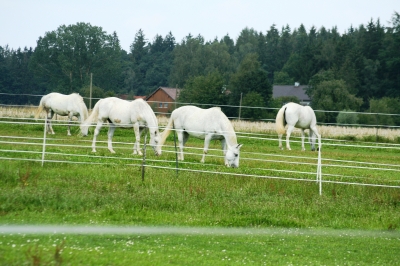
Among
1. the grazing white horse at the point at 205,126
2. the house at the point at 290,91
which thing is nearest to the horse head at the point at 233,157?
the grazing white horse at the point at 205,126

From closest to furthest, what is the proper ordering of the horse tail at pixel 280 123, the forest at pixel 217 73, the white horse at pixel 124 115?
the white horse at pixel 124 115, the horse tail at pixel 280 123, the forest at pixel 217 73

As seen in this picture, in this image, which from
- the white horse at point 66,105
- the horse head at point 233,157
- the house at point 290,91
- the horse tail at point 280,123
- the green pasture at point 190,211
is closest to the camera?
the green pasture at point 190,211

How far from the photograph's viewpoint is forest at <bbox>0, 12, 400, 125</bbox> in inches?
2205

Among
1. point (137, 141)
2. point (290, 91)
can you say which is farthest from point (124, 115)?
point (290, 91)

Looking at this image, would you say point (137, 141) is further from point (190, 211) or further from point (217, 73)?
point (217, 73)

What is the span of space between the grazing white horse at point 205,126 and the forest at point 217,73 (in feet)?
73.1

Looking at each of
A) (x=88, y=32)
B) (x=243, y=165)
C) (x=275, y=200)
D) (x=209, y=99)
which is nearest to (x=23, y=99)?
(x=88, y=32)

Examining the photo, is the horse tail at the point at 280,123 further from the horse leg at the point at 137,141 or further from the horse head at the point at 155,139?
the horse head at the point at 155,139

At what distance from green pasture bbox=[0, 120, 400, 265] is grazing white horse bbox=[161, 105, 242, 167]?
979 mm

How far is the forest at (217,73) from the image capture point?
5600cm

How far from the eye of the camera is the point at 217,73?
58.2 metres

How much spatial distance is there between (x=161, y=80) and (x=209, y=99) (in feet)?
195

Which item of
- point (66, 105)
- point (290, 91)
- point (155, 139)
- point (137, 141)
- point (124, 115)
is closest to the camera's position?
point (155, 139)

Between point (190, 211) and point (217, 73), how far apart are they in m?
45.9
